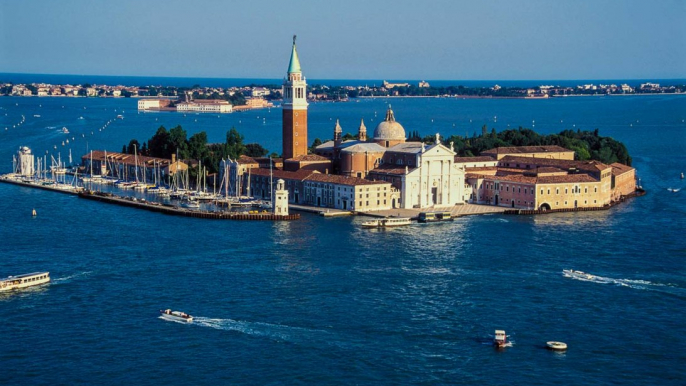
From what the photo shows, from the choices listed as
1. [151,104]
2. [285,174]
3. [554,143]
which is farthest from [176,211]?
[151,104]

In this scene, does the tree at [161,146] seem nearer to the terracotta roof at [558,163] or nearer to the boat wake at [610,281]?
the terracotta roof at [558,163]

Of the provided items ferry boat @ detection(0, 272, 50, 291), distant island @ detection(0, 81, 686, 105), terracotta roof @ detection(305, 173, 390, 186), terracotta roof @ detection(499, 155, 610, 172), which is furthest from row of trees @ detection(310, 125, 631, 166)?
distant island @ detection(0, 81, 686, 105)

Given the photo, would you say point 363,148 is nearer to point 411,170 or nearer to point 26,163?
point 411,170

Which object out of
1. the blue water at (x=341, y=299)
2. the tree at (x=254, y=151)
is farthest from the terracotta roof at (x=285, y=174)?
the tree at (x=254, y=151)

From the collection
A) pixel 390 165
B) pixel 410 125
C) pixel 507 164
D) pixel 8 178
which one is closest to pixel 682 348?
pixel 390 165

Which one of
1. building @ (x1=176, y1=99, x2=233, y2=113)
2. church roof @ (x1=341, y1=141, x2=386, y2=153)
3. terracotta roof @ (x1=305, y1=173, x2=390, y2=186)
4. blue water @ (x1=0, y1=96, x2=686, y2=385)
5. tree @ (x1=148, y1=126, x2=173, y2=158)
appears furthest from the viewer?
building @ (x1=176, y1=99, x2=233, y2=113)

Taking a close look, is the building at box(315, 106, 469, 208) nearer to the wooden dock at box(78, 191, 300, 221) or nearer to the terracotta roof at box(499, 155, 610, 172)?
the terracotta roof at box(499, 155, 610, 172)
